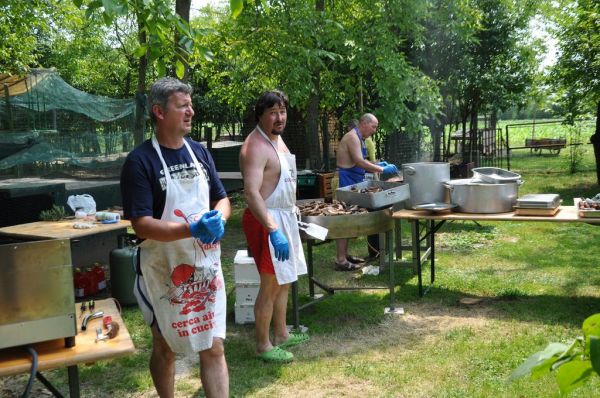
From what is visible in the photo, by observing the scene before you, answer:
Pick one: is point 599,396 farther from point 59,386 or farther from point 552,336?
point 59,386

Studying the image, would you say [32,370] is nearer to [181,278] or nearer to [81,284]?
[181,278]

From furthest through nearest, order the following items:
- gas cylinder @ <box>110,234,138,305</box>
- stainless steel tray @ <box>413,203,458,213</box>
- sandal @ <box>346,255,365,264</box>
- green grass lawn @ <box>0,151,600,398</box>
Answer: sandal @ <box>346,255,365,264</box> → gas cylinder @ <box>110,234,138,305</box> → stainless steel tray @ <box>413,203,458,213</box> → green grass lawn @ <box>0,151,600,398</box>

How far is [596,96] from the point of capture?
12.4 m

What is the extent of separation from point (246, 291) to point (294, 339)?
0.77 m

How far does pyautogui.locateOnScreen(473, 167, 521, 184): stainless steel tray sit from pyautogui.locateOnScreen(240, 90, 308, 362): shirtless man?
221cm

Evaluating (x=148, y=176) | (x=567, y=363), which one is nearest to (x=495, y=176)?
(x=148, y=176)

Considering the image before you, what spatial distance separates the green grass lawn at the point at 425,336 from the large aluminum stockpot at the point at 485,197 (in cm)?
97

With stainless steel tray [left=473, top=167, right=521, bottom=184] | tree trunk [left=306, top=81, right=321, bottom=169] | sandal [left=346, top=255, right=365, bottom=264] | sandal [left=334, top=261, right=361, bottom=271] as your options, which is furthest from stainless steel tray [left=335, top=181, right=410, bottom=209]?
tree trunk [left=306, top=81, right=321, bottom=169]

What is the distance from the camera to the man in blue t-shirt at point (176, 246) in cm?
294

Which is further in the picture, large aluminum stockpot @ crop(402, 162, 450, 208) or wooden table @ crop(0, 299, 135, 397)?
large aluminum stockpot @ crop(402, 162, 450, 208)

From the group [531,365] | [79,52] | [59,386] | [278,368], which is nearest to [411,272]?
[278,368]

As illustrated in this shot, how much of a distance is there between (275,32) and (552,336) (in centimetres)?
736

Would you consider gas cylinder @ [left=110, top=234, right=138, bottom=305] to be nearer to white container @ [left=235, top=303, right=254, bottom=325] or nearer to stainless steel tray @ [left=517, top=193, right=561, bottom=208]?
white container @ [left=235, top=303, right=254, bottom=325]

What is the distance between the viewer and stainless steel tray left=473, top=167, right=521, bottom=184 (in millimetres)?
5754
